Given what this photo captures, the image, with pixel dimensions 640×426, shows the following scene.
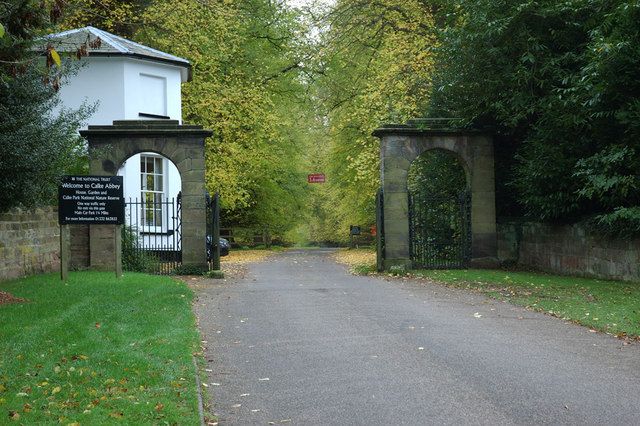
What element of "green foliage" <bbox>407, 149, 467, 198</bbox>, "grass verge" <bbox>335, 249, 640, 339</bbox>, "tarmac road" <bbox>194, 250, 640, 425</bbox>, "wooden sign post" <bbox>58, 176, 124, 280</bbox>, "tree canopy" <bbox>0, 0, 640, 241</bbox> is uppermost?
"tree canopy" <bbox>0, 0, 640, 241</bbox>

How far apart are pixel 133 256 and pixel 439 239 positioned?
9.03m

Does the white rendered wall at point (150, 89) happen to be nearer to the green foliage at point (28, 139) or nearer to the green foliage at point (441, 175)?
the green foliage at point (441, 175)

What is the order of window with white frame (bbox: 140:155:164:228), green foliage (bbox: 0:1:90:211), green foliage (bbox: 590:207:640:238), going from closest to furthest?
1. green foliage (bbox: 0:1:90:211)
2. green foliage (bbox: 590:207:640:238)
3. window with white frame (bbox: 140:155:164:228)

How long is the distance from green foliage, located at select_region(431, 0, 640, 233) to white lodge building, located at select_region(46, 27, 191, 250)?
34.4 feet

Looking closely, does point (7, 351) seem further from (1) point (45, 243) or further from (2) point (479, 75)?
(2) point (479, 75)

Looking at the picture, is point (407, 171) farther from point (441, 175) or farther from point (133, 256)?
point (133, 256)

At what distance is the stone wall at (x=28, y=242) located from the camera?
17047 mm

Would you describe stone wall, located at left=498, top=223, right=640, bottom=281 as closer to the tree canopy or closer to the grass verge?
the grass verge

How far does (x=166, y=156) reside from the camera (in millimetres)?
20562

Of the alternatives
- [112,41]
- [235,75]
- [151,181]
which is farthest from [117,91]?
[235,75]

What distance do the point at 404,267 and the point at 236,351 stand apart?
1220 cm

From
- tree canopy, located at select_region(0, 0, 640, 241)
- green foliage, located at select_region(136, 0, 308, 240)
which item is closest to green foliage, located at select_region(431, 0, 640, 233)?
tree canopy, located at select_region(0, 0, 640, 241)

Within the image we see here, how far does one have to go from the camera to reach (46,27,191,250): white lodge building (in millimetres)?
25641

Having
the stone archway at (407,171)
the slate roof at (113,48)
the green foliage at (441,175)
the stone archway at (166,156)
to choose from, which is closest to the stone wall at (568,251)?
the stone archway at (407,171)
